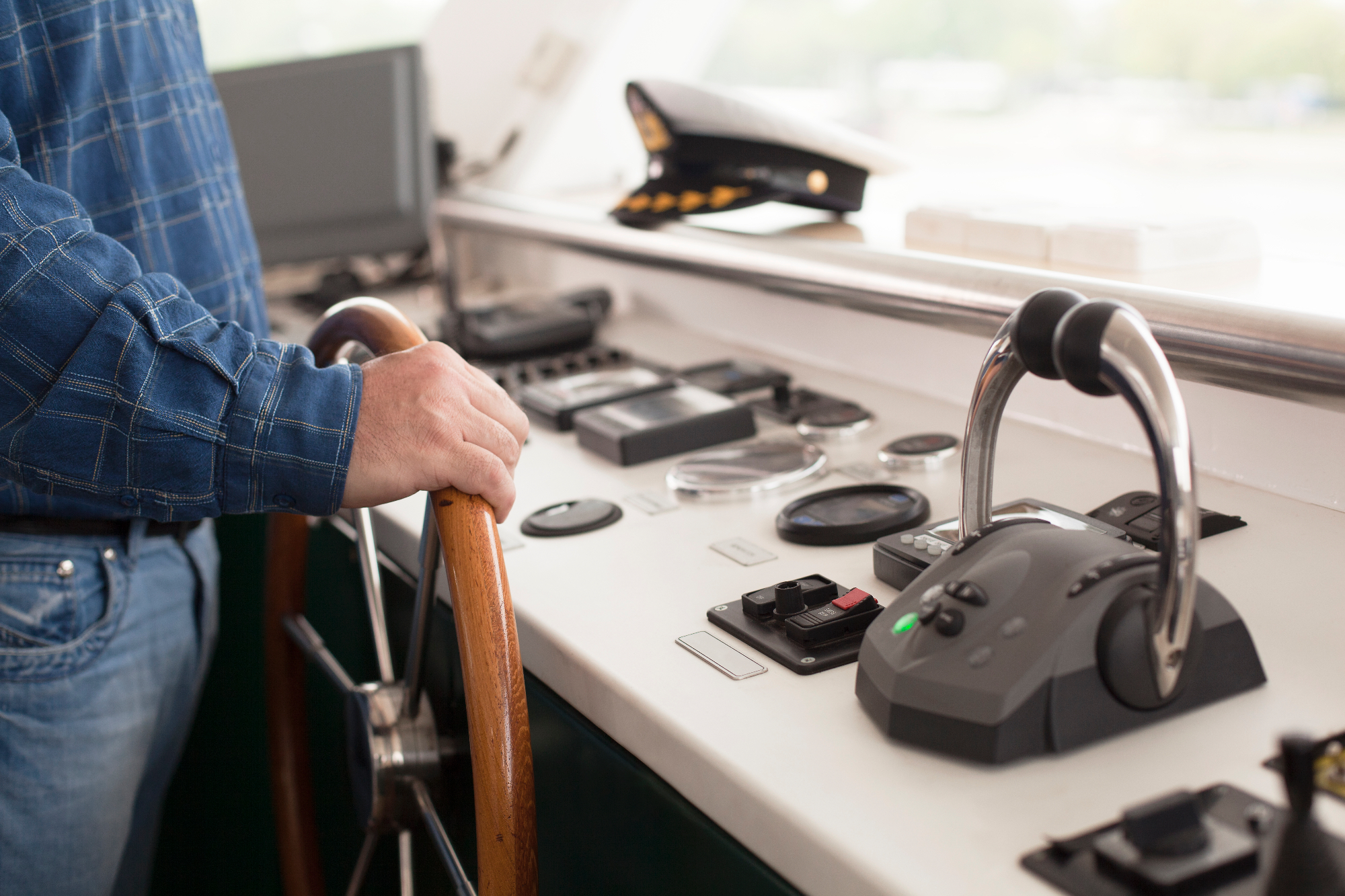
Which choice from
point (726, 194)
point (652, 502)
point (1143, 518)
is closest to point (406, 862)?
point (652, 502)

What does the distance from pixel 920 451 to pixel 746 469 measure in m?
0.17

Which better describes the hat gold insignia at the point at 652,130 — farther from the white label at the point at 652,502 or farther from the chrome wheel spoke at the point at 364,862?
the chrome wheel spoke at the point at 364,862

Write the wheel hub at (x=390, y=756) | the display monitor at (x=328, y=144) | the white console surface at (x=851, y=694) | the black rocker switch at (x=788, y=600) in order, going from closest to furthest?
the white console surface at (x=851, y=694) < the black rocker switch at (x=788, y=600) < the wheel hub at (x=390, y=756) < the display monitor at (x=328, y=144)

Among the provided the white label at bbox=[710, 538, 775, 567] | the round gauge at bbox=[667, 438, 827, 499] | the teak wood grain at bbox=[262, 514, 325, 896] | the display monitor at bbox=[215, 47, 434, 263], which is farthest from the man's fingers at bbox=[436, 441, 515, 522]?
the display monitor at bbox=[215, 47, 434, 263]

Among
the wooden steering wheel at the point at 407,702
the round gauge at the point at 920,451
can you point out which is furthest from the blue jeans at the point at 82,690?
the round gauge at the point at 920,451

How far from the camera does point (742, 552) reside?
0.94 meters

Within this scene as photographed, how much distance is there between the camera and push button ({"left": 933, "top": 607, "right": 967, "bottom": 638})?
0.62m

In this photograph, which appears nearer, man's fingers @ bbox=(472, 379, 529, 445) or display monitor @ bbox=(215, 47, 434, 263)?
man's fingers @ bbox=(472, 379, 529, 445)

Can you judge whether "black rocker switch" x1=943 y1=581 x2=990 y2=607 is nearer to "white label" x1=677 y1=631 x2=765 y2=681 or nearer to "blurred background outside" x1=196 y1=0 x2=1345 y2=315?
"white label" x1=677 y1=631 x2=765 y2=681

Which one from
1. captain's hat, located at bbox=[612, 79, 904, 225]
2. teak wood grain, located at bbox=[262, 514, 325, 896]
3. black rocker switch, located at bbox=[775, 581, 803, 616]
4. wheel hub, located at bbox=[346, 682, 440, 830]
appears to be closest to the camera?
black rocker switch, located at bbox=[775, 581, 803, 616]

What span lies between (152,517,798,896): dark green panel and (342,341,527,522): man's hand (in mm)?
185

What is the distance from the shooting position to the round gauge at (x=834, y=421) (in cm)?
122

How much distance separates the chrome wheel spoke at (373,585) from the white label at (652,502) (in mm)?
249

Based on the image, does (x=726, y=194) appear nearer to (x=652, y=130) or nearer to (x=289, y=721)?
(x=652, y=130)
